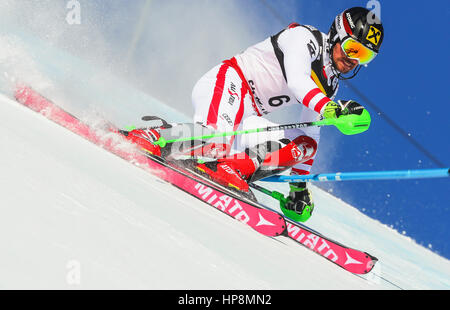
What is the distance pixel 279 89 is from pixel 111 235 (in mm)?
2355

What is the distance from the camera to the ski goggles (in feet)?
10.6

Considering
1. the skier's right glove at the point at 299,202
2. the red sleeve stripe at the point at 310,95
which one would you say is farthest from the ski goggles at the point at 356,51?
the skier's right glove at the point at 299,202

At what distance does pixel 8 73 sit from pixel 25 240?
3.25m

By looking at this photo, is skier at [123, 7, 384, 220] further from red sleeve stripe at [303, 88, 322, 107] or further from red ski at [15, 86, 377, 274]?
red ski at [15, 86, 377, 274]

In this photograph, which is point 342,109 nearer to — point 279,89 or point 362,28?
point 362,28

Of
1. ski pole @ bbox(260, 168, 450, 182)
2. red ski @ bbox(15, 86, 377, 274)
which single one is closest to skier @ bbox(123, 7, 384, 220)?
red ski @ bbox(15, 86, 377, 274)

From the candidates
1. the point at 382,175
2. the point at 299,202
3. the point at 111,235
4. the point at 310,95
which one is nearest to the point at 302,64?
the point at 310,95

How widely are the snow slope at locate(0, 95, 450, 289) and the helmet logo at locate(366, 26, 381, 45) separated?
55.5 inches

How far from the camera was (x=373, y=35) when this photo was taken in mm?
3186

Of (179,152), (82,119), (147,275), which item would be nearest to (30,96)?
(82,119)

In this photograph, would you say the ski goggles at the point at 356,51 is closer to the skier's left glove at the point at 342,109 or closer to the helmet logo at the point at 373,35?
the helmet logo at the point at 373,35

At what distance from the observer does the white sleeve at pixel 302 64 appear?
3.08m

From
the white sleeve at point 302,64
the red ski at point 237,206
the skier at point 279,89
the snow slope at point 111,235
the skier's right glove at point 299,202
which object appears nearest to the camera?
the snow slope at point 111,235
